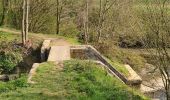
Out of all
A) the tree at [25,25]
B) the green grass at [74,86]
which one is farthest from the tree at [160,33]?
the tree at [25,25]

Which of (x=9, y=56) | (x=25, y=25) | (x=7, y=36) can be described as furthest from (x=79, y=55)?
(x=7, y=36)

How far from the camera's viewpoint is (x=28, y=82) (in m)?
14.9

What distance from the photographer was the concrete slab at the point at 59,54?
66.4ft

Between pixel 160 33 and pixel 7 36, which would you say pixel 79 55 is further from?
pixel 160 33

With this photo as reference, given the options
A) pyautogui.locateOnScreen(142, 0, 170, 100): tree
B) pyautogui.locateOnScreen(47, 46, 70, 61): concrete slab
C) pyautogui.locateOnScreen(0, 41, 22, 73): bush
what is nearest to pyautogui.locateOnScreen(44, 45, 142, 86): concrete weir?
pyautogui.locateOnScreen(47, 46, 70, 61): concrete slab

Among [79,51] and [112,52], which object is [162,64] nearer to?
[79,51]

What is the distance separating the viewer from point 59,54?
21.4 meters

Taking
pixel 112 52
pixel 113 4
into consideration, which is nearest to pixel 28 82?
pixel 112 52

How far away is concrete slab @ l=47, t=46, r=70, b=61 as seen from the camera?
20228 millimetres

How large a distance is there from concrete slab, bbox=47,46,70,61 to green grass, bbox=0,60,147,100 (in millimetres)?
2786

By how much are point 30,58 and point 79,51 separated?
2.58 meters

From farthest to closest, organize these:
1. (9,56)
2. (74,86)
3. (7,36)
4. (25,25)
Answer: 1. (7,36)
2. (25,25)
3. (9,56)
4. (74,86)

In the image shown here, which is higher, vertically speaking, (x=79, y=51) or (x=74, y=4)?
(x=74, y=4)

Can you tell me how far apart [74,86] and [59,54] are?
6.84 metres
